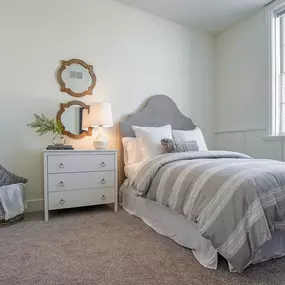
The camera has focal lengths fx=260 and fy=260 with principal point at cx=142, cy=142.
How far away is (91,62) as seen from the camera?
332 centimetres

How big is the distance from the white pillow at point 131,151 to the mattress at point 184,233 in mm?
396

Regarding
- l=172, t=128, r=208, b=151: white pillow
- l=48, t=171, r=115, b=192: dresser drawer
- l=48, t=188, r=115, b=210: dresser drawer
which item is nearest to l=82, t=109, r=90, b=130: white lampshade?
l=48, t=171, r=115, b=192: dresser drawer

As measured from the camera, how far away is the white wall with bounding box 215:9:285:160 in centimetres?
334

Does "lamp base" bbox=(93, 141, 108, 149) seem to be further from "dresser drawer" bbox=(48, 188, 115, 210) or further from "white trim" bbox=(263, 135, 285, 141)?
"white trim" bbox=(263, 135, 285, 141)

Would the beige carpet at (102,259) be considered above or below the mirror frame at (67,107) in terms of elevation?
below

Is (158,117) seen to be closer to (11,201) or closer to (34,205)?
(34,205)

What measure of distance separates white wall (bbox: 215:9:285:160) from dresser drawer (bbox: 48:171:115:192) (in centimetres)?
195

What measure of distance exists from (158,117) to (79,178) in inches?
56.0

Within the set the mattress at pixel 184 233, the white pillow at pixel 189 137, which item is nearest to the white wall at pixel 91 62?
the white pillow at pixel 189 137

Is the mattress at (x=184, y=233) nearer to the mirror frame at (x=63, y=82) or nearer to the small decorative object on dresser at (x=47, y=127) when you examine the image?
the small decorative object on dresser at (x=47, y=127)

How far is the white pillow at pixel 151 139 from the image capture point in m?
3.04

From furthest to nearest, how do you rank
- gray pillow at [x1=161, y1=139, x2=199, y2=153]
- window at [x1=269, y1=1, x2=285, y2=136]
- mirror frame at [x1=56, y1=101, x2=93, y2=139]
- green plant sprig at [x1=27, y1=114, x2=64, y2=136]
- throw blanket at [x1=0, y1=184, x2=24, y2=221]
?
window at [x1=269, y1=1, x2=285, y2=136], mirror frame at [x1=56, y1=101, x2=93, y2=139], gray pillow at [x1=161, y1=139, x2=199, y2=153], green plant sprig at [x1=27, y1=114, x2=64, y2=136], throw blanket at [x1=0, y1=184, x2=24, y2=221]

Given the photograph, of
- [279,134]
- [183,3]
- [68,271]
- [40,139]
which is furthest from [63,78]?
[279,134]

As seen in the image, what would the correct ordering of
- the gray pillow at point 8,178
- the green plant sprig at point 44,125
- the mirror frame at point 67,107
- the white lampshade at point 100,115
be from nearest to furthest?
the gray pillow at point 8,178 < the green plant sprig at point 44,125 < the white lampshade at point 100,115 < the mirror frame at point 67,107
